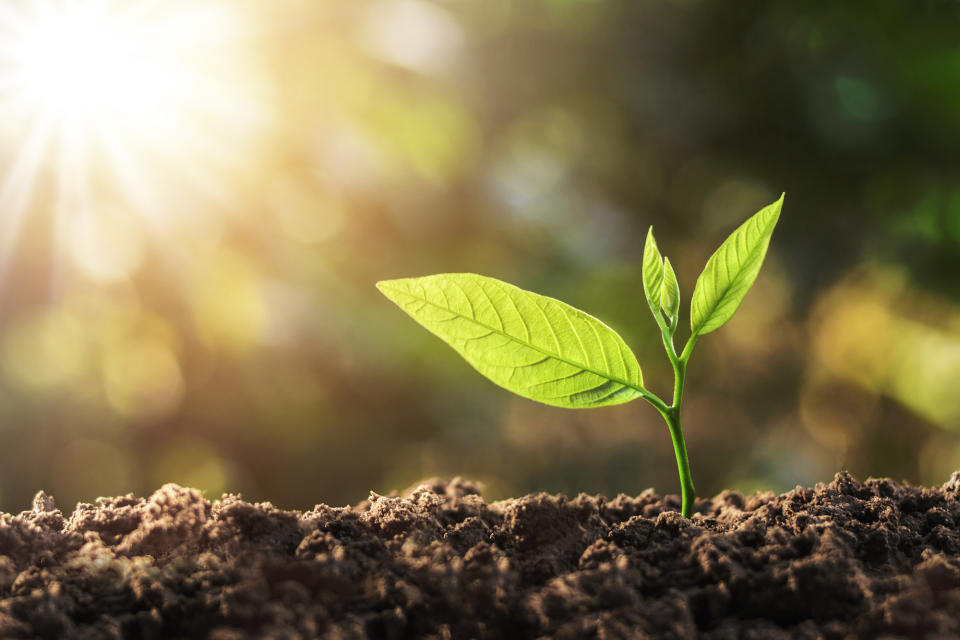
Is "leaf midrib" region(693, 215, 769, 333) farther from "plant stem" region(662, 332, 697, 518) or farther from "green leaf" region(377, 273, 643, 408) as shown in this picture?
"green leaf" region(377, 273, 643, 408)

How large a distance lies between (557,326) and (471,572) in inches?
14.4

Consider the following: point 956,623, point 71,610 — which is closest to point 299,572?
point 71,610

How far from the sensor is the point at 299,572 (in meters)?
0.79

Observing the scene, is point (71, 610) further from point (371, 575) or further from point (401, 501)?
point (401, 501)

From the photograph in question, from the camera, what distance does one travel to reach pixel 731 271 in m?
1.05

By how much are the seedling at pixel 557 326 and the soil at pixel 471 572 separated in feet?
0.55

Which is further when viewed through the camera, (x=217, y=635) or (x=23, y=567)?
(x=23, y=567)

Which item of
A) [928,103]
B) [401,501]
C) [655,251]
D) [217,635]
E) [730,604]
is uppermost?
[928,103]

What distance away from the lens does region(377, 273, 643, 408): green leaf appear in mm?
1011

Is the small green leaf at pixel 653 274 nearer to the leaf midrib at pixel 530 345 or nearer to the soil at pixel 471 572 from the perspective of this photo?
the leaf midrib at pixel 530 345

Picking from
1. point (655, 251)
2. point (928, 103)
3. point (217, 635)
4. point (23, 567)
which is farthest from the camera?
point (928, 103)

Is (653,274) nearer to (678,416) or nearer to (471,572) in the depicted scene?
(678,416)

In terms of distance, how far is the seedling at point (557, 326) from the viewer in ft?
3.32

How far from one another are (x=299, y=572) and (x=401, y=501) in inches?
13.7
